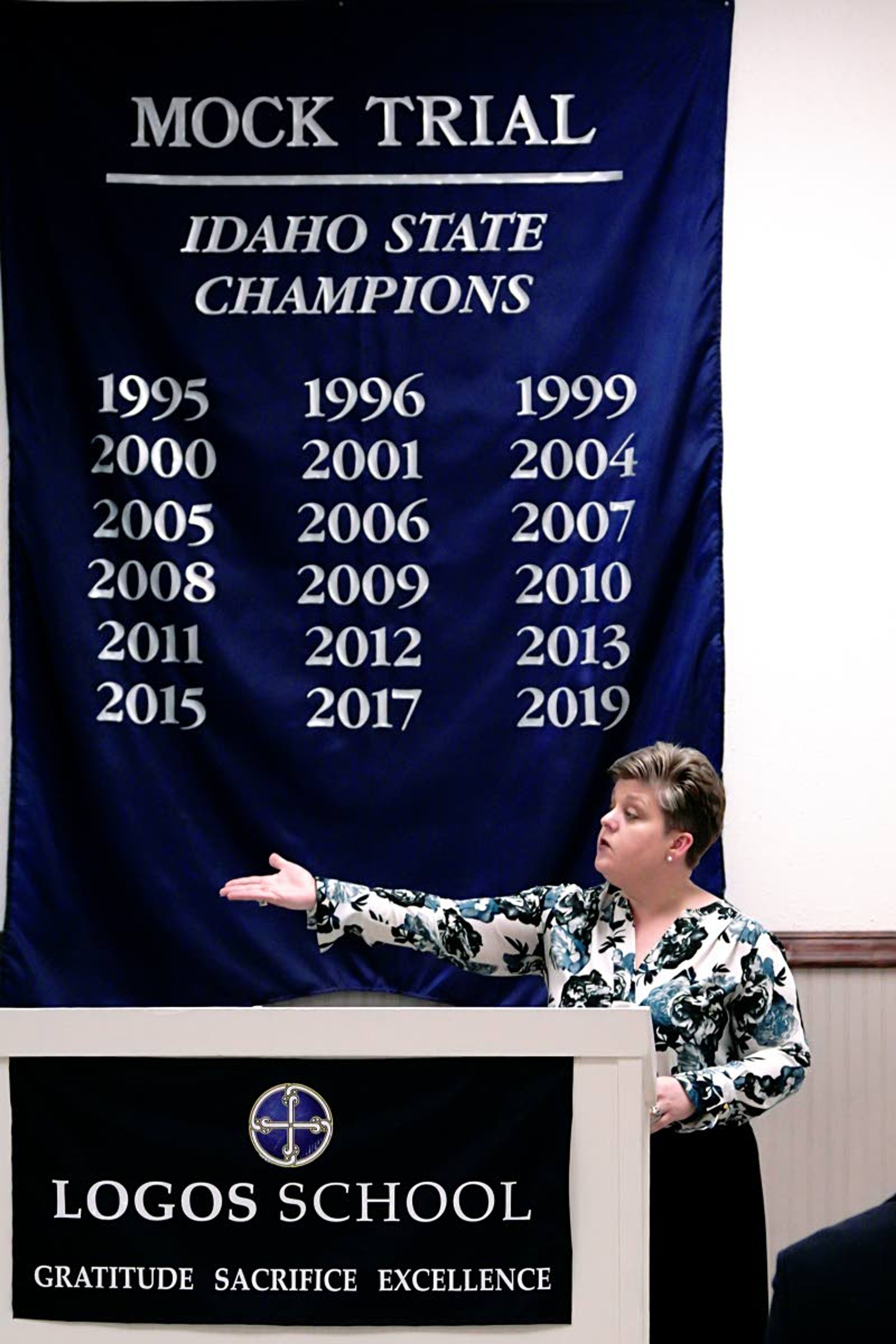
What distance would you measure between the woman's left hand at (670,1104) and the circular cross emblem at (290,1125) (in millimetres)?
631

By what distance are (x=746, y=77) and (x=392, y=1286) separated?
2.78m

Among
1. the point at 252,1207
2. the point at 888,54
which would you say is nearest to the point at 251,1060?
the point at 252,1207

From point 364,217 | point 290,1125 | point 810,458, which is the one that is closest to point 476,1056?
point 290,1125

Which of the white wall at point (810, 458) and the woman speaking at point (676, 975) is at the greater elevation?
the white wall at point (810, 458)

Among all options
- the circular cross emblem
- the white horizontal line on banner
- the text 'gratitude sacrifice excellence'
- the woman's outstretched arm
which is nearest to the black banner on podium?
the circular cross emblem

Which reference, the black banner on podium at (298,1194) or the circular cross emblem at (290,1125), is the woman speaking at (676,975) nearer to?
the black banner on podium at (298,1194)

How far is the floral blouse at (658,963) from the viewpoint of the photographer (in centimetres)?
295

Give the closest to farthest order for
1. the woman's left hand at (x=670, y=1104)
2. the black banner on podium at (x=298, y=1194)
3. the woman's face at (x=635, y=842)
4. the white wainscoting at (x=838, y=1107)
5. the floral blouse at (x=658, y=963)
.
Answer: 1. the black banner on podium at (x=298, y=1194)
2. the woman's left hand at (x=670, y=1104)
3. the floral blouse at (x=658, y=963)
4. the woman's face at (x=635, y=842)
5. the white wainscoting at (x=838, y=1107)

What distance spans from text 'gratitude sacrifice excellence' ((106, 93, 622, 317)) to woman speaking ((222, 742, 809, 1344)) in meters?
1.36

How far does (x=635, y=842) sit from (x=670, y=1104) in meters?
0.46

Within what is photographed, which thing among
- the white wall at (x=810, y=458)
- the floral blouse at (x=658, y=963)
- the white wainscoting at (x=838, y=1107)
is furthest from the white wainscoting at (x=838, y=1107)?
the floral blouse at (x=658, y=963)

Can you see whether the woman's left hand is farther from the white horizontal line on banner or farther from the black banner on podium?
the white horizontal line on banner

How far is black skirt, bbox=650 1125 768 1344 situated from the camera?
3.01m

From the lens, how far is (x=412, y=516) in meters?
4.11
